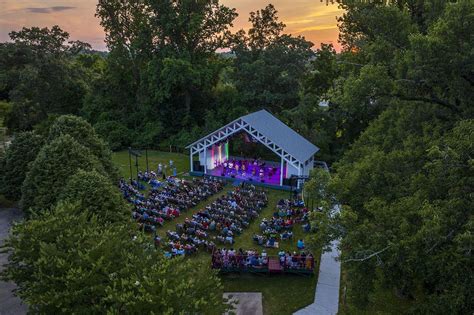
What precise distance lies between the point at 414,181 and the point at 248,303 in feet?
27.8

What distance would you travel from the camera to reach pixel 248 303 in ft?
51.8

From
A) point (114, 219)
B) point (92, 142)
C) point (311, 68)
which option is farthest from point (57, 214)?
point (311, 68)

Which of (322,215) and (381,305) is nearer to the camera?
(322,215)

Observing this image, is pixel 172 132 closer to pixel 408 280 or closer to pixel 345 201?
pixel 345 201

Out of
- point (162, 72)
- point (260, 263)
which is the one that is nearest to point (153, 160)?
point (162, 72)

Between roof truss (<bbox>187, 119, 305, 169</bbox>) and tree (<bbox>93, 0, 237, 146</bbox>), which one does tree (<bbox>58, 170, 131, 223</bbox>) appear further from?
tree (<bbox>93, 0, 237, 146</bbox>)

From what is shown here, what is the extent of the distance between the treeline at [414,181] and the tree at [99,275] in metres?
4.83

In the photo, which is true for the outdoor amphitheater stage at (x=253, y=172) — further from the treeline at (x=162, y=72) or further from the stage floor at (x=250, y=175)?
the treeline at (x=162, y=72)

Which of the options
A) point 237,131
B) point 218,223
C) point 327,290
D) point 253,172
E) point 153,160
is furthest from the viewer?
point 153,160

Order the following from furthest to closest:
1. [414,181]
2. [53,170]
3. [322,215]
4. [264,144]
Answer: [264,144] → [53,170] → [322,215] → [414,181]

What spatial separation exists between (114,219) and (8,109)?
37.7 m

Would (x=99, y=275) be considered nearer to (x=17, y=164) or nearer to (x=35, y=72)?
(x=17, y=164)

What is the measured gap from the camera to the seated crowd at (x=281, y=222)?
20578 millimetres

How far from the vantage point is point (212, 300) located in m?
10.2
